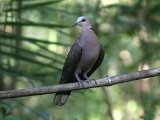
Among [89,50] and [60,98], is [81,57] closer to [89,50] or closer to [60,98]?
[89,50]

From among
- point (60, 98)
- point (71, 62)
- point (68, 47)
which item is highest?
point (71, 62)

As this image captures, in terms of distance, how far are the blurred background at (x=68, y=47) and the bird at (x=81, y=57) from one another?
0.27m

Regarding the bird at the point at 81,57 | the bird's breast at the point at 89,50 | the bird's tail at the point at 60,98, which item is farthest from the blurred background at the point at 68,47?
the bird's breast at the point at 89,50

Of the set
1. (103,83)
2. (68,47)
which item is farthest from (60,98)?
(68,47)

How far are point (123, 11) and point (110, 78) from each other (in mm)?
3207

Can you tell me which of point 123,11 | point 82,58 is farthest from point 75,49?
point 123,11

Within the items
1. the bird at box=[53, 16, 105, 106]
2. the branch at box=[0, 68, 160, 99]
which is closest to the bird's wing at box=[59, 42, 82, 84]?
the bird at box=[53, 16, 105, 106]

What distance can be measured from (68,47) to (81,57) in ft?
11.1

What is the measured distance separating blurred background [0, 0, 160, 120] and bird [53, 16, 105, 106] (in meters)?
0.27

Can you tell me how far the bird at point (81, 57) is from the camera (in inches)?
139

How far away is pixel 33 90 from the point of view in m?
2.98

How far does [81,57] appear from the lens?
3590 millimetres

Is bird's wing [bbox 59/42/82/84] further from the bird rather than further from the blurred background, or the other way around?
the blurred background

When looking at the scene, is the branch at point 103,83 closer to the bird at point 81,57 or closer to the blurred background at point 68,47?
the blurred background at point 68,47
